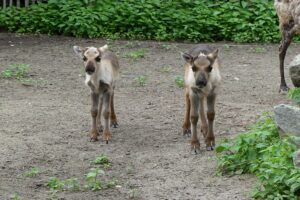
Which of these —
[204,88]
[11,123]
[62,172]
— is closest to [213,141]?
[204,88]

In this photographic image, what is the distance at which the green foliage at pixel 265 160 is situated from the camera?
693 cm

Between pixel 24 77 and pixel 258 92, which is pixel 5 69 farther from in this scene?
pixel 258 92

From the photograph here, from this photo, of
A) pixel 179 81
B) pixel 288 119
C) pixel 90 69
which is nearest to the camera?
pixel 288 119

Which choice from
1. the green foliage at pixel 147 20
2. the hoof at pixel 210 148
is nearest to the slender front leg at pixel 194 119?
the hoof at pixel 210 148

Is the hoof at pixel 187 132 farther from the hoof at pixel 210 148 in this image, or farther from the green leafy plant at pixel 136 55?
the green leafy plant at pixel 136 55

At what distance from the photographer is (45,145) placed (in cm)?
940

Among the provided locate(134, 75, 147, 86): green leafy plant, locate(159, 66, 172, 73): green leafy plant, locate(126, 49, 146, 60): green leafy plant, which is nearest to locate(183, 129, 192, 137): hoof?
locate(134, 75, 147, 86): green leafy plant

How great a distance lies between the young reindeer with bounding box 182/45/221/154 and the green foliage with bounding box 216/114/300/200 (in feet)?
1.45

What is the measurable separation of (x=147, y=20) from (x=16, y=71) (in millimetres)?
3750

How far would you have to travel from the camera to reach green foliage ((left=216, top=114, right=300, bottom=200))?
273 inches

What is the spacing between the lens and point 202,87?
28.2 ft

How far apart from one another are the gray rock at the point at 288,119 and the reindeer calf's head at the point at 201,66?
1.03m

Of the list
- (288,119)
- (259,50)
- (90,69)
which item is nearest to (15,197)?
(90,69)

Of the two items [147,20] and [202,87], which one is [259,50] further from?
[202,87]
